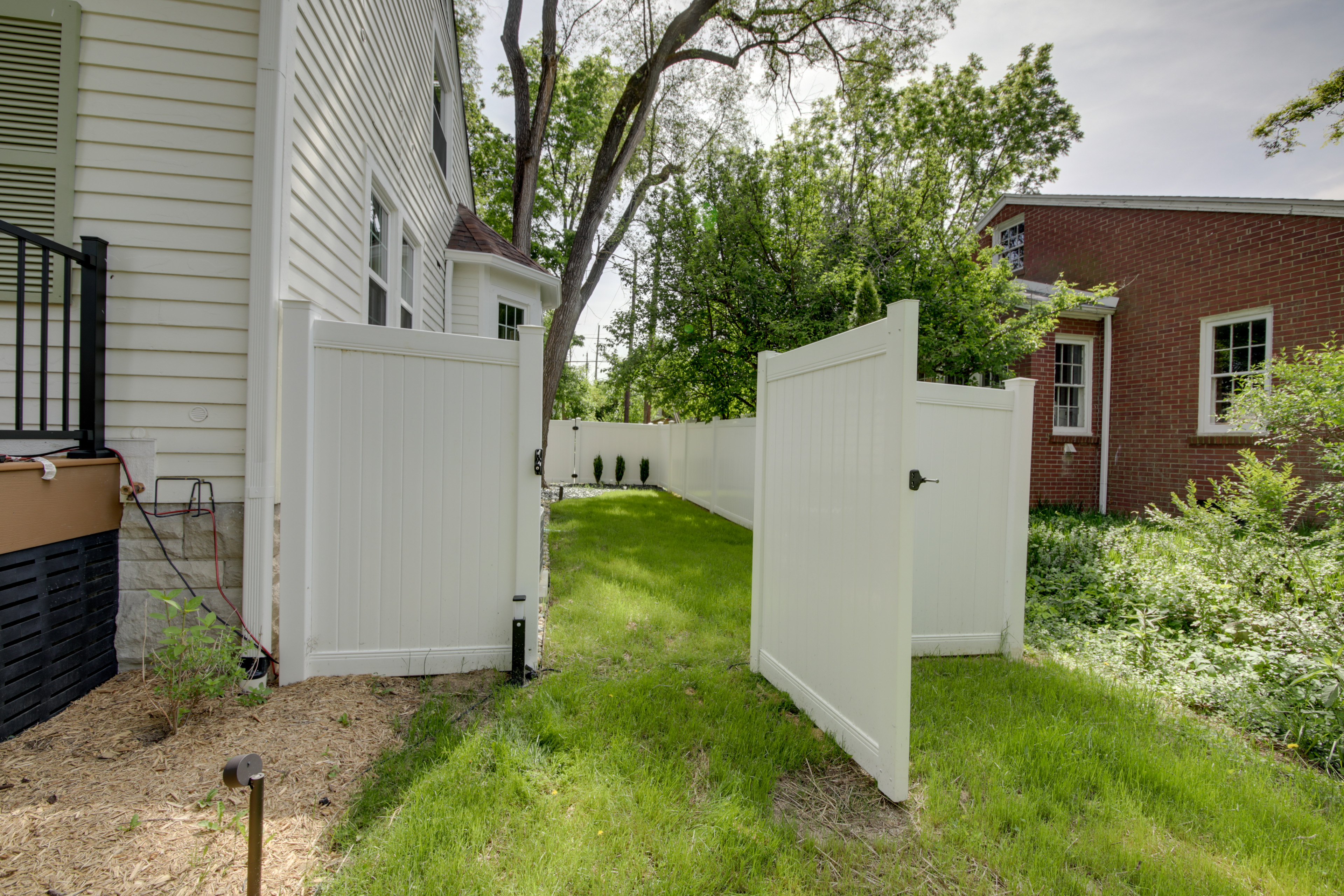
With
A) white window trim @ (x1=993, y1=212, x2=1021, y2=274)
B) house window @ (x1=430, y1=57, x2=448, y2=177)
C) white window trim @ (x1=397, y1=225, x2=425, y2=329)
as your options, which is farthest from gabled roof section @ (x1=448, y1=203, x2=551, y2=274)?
white window trim @ (x1=993, y1=212, x2=1021, y2=274)

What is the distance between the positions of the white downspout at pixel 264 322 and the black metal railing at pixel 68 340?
25.2 inches

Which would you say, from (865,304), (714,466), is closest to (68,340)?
(865,304)

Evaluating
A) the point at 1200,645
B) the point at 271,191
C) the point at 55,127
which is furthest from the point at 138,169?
the point at 1200,645

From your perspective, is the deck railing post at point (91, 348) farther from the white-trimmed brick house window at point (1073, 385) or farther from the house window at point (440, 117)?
the white-trimmed brick house window at point (1073, 385)

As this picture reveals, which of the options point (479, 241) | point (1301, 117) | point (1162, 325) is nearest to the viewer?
point (1301, 117)

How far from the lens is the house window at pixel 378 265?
4.88 m

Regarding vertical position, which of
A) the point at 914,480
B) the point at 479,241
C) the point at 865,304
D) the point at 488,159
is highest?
the point at 488,159

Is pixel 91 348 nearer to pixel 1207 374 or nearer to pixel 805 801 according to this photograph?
pixel 805 801

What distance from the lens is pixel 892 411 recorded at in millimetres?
2174

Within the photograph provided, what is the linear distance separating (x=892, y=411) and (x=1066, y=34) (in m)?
10.4

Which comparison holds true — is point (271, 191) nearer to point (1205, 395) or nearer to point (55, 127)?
point (55, 127)

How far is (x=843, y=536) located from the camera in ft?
8.29

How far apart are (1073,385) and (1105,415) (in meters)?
0.69

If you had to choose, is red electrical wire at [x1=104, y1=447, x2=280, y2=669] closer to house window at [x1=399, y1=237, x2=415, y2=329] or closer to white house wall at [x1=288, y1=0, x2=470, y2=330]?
white house wall at [x1=288, y1=0, x2=470, y2=330]
